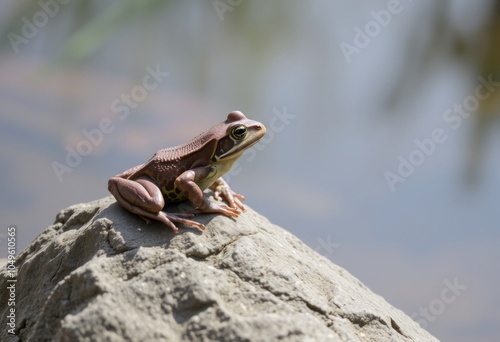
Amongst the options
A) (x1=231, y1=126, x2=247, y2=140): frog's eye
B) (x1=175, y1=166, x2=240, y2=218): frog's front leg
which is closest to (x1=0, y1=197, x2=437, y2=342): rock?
(x1=175, y1=166, x2=240, y2=218): frog's front leg

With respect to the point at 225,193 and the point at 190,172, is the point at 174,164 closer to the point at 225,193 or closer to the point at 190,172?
the point at 190,172

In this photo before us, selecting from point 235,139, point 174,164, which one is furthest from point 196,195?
point 235,139

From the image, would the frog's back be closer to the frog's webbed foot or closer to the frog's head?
the frog's head

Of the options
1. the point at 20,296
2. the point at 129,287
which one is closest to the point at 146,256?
the point at 129,287

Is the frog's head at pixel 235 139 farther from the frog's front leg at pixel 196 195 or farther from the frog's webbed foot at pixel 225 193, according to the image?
the frog's webbed foot at pixel 225 193

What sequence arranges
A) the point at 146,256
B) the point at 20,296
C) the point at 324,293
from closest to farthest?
the point at 146,256 → the point at 324,293 → the point at 20,296

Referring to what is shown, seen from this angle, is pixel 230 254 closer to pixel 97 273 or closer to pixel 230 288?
pixel 230 288

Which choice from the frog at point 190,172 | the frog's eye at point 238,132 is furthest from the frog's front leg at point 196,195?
the frog's eye at point 238,132
